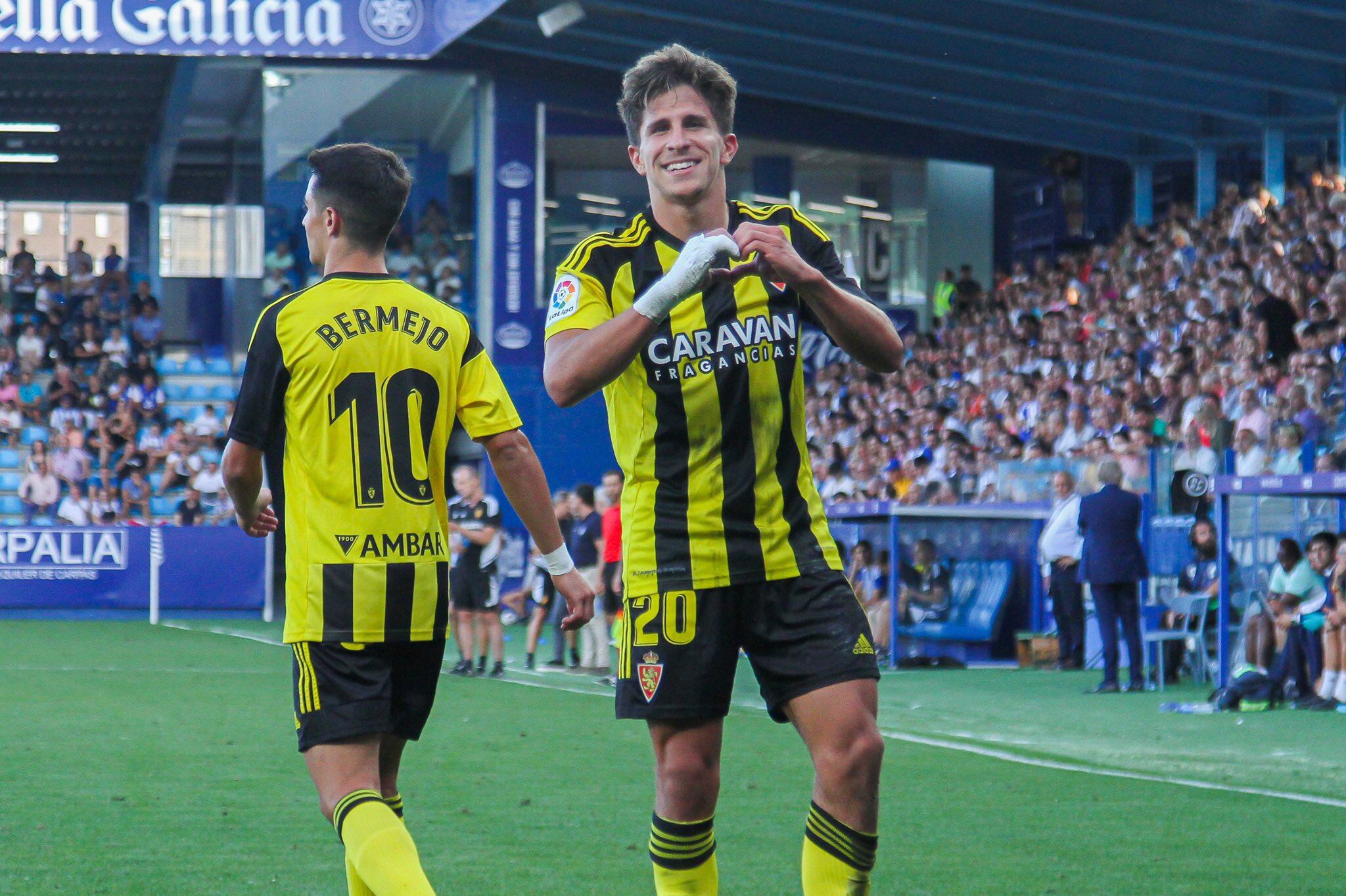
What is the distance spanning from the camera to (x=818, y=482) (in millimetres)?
24047

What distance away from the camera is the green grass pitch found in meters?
6.38

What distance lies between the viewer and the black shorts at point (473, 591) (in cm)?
1599

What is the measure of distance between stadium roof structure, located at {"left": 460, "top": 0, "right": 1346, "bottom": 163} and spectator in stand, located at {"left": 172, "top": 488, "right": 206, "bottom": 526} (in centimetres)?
845

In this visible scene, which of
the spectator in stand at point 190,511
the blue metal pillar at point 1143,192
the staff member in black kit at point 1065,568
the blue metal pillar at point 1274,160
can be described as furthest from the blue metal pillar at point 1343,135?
the spectator in stand at point 190,511

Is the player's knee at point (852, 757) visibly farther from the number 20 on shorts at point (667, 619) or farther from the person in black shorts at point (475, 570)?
the person in black shorts at point (475, 570)

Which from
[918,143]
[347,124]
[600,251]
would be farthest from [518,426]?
[918,143]

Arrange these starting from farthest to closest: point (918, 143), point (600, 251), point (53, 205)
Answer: point (53, 205)
point (918, 143)
point (600, 251)

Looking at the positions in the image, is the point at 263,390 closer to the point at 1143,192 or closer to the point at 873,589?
the point at 873,589

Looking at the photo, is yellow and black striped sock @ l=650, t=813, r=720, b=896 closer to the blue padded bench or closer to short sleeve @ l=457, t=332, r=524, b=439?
short sleeve @ l=457, t=332, r=524, b=439

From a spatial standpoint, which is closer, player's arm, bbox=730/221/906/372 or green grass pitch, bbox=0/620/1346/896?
player's arm, bbox=730/221/906/372

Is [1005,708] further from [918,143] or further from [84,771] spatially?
[918,143]

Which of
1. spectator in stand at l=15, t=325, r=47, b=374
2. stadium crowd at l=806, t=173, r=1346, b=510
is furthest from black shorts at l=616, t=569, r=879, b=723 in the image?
spectator in stand at l=15, t=325, r=47, b=374

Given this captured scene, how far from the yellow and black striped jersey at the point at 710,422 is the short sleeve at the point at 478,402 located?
381 millimetres

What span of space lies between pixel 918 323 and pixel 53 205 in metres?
24.8
